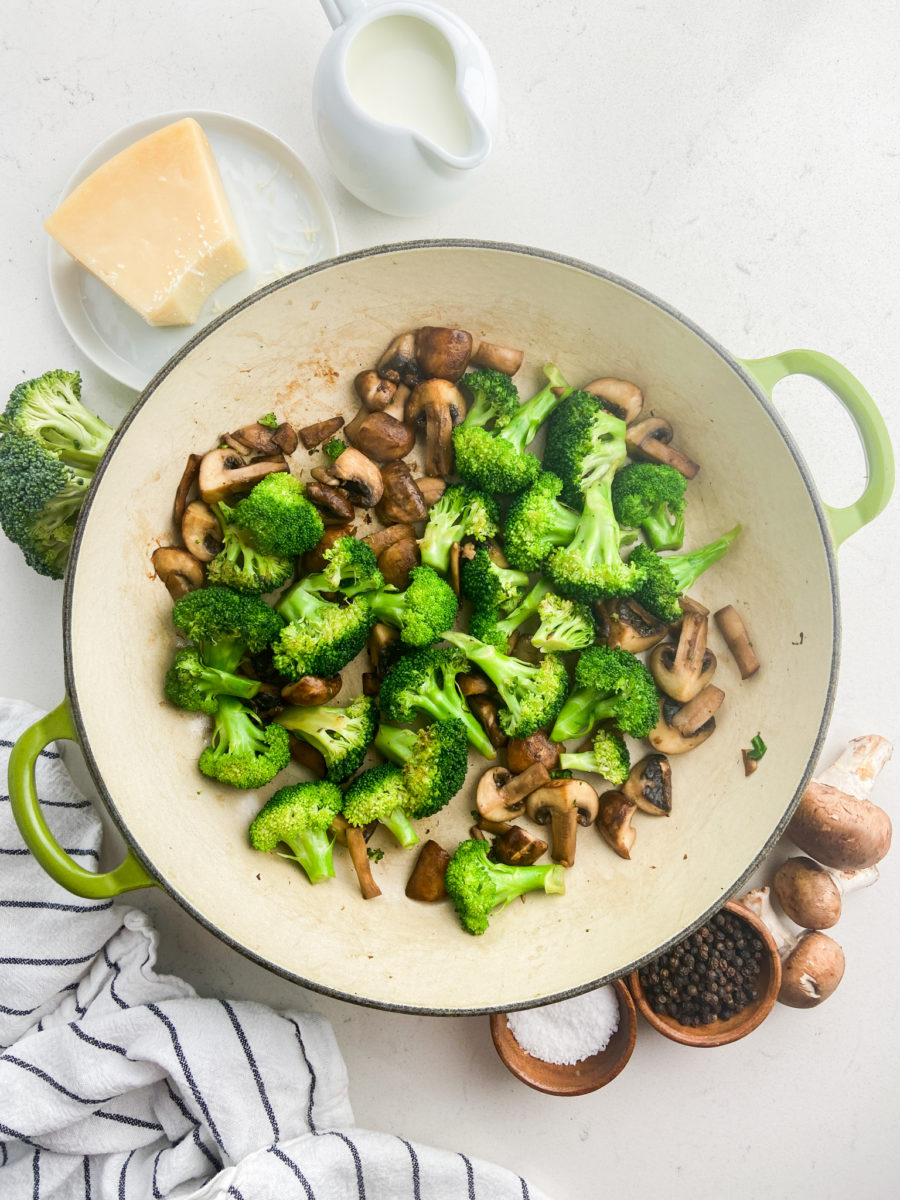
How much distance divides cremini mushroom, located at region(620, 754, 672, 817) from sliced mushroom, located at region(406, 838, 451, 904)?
0.52 meters

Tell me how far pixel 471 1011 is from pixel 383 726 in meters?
0.70

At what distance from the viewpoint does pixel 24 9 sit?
7.23ft

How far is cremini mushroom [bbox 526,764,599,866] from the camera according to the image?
2.14m

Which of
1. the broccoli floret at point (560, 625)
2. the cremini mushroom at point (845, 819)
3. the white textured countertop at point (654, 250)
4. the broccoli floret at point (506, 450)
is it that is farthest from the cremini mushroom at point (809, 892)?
the broccoli floret at point (506, 450)

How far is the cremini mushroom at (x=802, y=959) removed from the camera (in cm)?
228

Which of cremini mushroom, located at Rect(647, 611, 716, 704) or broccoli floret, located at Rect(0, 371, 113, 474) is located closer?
broccoli floret, located at Rect(0, 371, 113, 474)

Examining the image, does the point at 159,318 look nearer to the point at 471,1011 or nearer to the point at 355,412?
the point at 355,412

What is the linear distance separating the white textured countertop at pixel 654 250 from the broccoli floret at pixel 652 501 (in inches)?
19.7

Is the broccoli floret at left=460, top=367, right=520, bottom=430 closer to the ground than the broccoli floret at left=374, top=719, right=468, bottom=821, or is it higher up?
higher up

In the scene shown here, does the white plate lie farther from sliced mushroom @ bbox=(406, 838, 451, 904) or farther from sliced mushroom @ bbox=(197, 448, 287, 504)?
sliced mushroom @ bbox=(406, 838, 451, 904)

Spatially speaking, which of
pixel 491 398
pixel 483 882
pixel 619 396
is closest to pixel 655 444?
pixel 619 396

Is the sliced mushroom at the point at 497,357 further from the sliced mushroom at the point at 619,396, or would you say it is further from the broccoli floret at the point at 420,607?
the broccoli floret at the point at 420,607

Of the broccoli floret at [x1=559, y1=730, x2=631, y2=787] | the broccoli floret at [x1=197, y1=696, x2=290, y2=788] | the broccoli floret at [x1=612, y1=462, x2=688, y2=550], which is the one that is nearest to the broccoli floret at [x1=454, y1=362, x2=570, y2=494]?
the broccoli floret at [x1=612, y1=462, x2=688, y2=550]

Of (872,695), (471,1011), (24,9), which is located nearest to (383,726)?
(471,1011)
